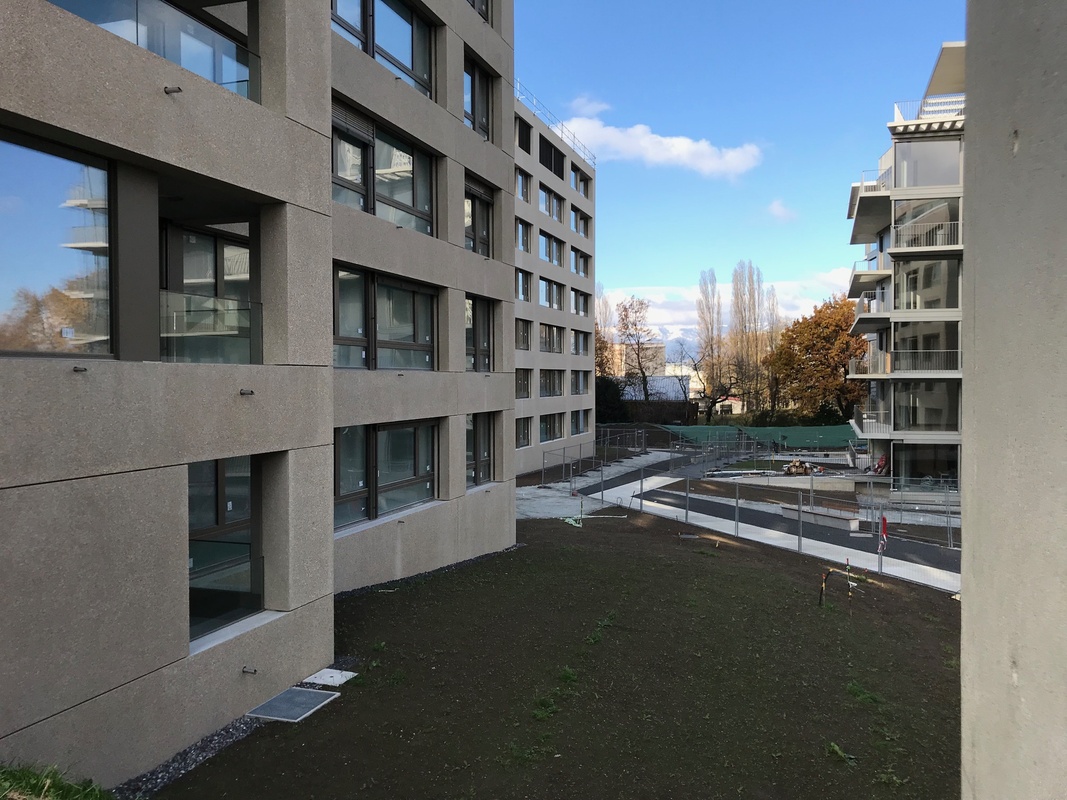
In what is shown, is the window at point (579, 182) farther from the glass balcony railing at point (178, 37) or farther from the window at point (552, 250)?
the glass balcony railing at point (178, 37)

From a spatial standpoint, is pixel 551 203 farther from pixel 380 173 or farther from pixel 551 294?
pixel 380 173

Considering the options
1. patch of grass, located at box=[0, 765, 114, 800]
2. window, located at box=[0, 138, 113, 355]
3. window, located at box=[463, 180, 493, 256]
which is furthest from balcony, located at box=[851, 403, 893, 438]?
patch of grass, located at box=[0, 765, 114, 800]

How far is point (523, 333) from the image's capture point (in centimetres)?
3966

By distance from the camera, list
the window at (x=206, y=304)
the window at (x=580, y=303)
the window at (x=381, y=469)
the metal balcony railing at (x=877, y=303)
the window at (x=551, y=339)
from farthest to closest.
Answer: the window at (x=580, y=303) < the window at (x=551, y=339) < the metal balcony railing at (x=877, y=303) < the window at (x=381, y=469) < the window at (x=206, y=304)

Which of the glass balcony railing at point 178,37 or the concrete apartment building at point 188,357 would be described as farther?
the glass balcony railing at point 178,37

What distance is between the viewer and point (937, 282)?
3303 centimetres

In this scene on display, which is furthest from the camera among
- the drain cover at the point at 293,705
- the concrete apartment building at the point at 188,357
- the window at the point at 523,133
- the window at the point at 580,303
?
the window at the point at 580,303

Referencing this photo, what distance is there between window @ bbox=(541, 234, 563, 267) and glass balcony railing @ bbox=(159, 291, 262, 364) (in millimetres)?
34683

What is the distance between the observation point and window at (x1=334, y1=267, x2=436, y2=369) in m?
12.1

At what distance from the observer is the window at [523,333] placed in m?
39.2

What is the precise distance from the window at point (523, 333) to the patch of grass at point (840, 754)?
3223cm

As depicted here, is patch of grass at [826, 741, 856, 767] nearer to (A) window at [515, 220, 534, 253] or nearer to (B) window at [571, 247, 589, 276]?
(A) window at [515, 220, 534, 253]

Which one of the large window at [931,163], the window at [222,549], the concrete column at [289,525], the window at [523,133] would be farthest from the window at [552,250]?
the concrete column at [289,525]

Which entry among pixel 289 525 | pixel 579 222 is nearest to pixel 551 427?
pixel 579 222
